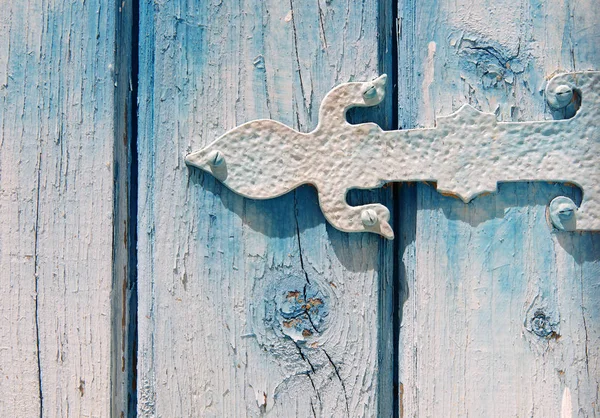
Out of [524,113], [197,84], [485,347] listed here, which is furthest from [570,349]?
[197,84]

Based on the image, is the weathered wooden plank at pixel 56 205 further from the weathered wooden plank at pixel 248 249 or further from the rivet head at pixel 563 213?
the rivet head at pixel 563 213

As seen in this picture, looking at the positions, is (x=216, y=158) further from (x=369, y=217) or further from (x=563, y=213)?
(x=563, y=213)

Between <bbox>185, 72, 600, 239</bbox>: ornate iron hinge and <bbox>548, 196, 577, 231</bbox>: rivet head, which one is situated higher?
<bbox>185, 72, 600, 239</bbox>: ornate iron hinge

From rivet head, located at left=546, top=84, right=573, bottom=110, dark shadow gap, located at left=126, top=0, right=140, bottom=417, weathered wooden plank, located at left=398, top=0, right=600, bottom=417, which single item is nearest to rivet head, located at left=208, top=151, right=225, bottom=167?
dark shadow gap, located at left=126, top=0, right=140, bottom=417

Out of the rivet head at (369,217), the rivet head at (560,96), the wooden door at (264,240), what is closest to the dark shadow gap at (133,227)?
the wooden door at (264,240)

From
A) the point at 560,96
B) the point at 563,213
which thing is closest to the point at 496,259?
the point at 563,213

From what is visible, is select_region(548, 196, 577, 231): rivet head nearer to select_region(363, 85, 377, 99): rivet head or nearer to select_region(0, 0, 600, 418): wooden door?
select_region(0, 0, 600, 418): wooden door

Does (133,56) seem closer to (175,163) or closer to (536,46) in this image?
(175,163)
